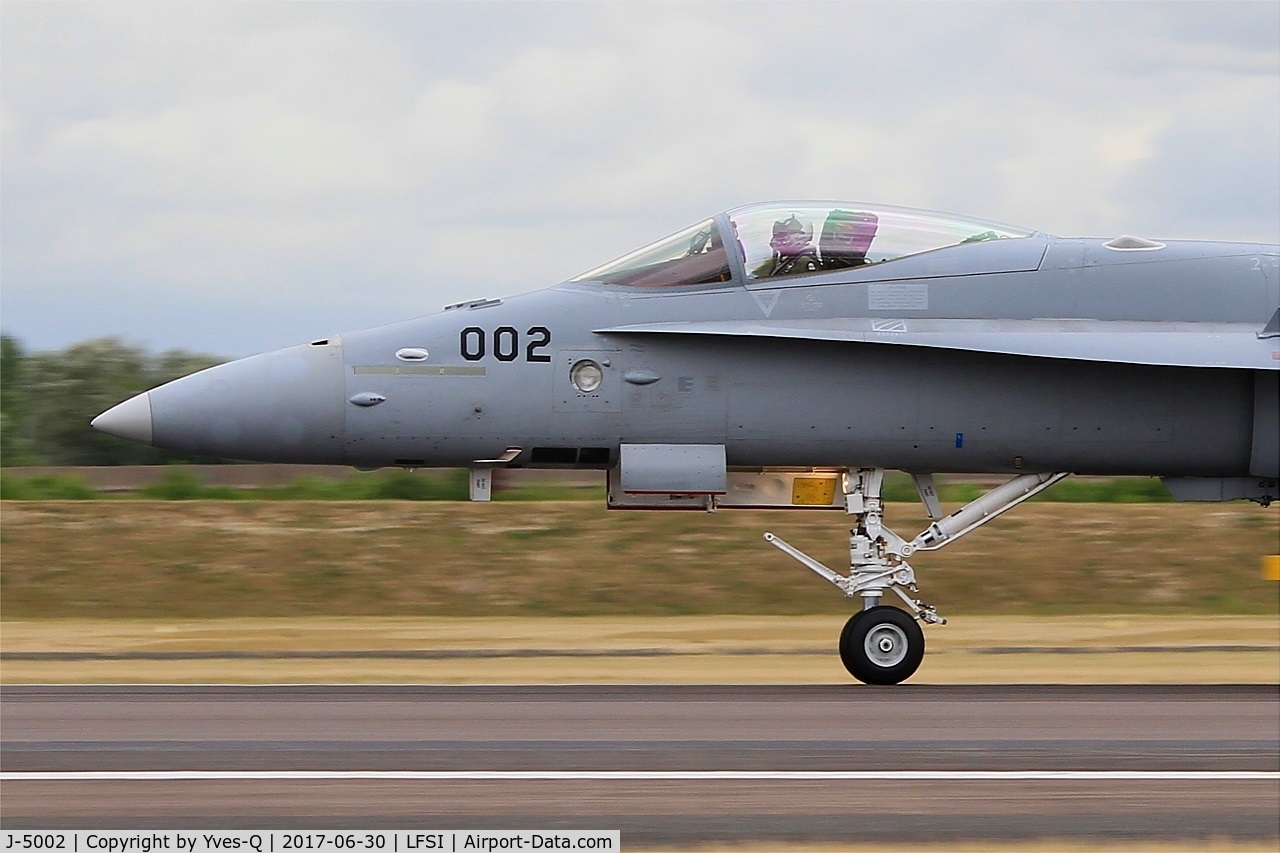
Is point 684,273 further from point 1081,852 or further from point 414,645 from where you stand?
point 1081,852

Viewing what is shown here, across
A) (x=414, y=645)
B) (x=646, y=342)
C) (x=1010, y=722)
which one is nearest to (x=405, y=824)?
(x=1010, y=722)

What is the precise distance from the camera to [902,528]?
683 inches

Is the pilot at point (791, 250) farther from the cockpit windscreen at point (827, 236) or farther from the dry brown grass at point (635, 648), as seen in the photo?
the dry brown grass at point (635, 648)

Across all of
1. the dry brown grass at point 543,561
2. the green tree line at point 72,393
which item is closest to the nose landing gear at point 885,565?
the dry brown grass at point 543,561

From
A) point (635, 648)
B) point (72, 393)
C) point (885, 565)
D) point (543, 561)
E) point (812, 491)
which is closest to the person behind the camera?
point (885, 565)

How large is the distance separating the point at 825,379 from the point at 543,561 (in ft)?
21.1

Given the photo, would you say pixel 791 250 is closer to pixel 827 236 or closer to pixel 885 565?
pixel 827 236

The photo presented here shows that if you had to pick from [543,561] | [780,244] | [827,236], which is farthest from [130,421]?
[543,561]

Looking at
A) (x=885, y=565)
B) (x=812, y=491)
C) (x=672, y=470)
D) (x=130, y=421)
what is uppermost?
(x=130, y=421)

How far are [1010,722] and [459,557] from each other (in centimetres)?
873

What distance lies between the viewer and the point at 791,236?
1030cm

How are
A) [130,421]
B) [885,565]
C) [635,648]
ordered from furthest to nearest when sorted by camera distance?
[635,648] → [885,565] → [130,421]

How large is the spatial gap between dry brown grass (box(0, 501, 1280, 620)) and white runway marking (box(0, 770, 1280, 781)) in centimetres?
824
